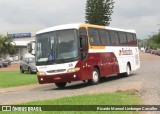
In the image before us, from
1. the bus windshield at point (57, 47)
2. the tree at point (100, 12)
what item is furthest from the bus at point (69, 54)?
the tree at point (100, 12)

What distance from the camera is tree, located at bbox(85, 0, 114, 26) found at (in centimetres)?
6838

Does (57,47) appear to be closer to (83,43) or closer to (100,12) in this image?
(83,43)

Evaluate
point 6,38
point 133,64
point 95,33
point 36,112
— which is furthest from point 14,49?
point 36,112

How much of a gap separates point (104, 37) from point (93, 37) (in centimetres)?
190

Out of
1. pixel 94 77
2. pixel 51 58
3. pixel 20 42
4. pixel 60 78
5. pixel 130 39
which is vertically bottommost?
pixel 94 77

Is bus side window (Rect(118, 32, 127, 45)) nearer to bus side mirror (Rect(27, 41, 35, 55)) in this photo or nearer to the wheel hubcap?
the wheel hubcap

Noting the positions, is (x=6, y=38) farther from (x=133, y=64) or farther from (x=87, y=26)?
(x=87, y=26)

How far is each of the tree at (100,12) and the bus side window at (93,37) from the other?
1736 inches

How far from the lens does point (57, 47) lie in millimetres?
21922

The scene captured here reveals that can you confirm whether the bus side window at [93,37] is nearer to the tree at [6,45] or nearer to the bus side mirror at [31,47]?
the bus side mirror at [31,47]

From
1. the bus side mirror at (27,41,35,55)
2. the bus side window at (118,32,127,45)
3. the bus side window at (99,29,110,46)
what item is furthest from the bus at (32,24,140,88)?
the bus side window at (118,32,127,45)

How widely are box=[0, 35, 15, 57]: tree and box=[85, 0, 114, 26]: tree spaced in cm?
2264

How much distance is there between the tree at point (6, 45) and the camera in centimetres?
8575

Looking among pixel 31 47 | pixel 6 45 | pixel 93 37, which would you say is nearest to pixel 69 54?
pixel 93 37
